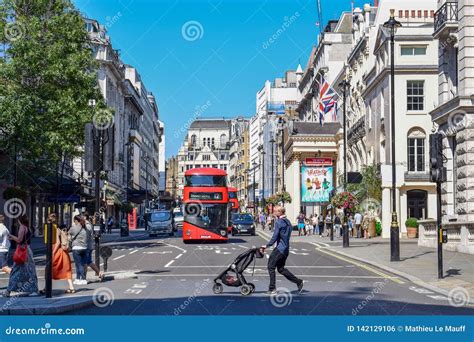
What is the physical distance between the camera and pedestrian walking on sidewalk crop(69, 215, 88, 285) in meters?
19.0

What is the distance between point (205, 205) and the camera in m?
44.5

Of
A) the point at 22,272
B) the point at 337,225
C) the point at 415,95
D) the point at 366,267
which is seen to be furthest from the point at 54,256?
the point at 337,225

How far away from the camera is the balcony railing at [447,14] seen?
32.8 meters

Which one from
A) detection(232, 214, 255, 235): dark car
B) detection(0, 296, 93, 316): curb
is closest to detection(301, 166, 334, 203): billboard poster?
detection(232, 214, 255, 235): dark car

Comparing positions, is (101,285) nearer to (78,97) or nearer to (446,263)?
(446,263)

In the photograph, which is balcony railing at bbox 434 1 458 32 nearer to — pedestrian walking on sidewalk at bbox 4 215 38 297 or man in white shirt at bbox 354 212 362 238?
man in white shirt at bbox 354 212 362 238

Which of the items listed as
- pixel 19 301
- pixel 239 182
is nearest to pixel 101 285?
pixel 19 301

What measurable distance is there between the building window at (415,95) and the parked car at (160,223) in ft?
69.7

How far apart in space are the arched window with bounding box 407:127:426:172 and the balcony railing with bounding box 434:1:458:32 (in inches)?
686

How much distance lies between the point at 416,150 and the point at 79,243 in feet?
116

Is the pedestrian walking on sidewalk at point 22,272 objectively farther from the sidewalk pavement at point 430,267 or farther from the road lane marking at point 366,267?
the road lane marking at point 366,267

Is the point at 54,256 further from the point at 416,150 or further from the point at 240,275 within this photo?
the point at 416,150

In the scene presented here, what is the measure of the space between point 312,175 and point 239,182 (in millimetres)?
116085

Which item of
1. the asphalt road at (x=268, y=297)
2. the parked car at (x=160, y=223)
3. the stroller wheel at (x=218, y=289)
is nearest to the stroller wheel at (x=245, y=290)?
the asphalt road at (x=268, y=297)
